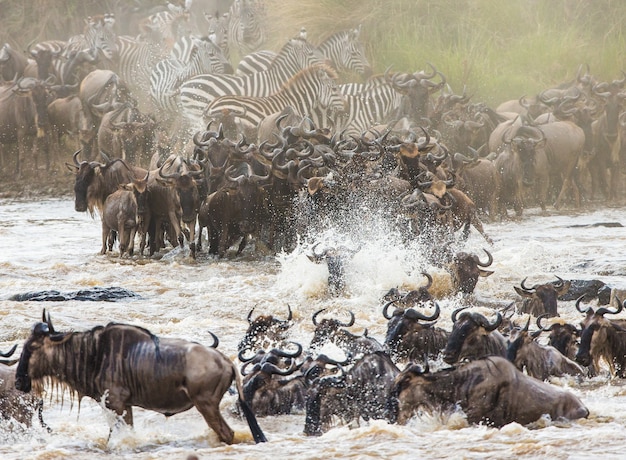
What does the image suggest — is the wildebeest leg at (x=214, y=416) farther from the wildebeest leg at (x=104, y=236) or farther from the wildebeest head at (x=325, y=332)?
the wildebeest leg at (x=104, y=236)

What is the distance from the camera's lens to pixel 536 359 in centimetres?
739

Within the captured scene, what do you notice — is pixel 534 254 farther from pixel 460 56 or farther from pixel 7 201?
pixel 460 56

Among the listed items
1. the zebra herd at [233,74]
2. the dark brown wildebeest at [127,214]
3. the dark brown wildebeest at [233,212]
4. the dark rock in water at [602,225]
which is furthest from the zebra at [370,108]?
the dark brown wildebeest at [127,214]

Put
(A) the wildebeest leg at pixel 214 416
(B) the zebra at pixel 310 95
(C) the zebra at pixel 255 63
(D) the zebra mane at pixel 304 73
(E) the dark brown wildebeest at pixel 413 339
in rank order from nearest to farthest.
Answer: (A) the wildebeest leg at pixel 214 416
(E) the dark brown wildebeest at pixel 413 339
(B) the zebra at pixel 310 95
(D) the zebra mane at pixel 304 73
(C) the zebra at pixel 255 63

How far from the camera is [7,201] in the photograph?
67.9ft

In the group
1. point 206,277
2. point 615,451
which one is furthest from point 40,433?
point 206,277

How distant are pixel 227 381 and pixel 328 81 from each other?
54.9ft

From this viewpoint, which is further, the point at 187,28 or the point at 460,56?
the point at 187,28

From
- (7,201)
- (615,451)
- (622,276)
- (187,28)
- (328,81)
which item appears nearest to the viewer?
(615,451)

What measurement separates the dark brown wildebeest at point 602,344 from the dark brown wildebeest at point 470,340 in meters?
1.01

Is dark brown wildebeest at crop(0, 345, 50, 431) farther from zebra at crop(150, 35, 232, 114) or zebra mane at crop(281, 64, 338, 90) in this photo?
zebra at crop(150, 35, 232, 114)

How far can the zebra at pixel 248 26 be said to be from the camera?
95.7 ft

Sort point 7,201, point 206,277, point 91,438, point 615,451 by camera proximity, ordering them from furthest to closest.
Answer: point 7,201
point 206,277
point 91,438
point 615,451

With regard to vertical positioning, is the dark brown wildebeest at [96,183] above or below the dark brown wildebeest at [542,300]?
above
